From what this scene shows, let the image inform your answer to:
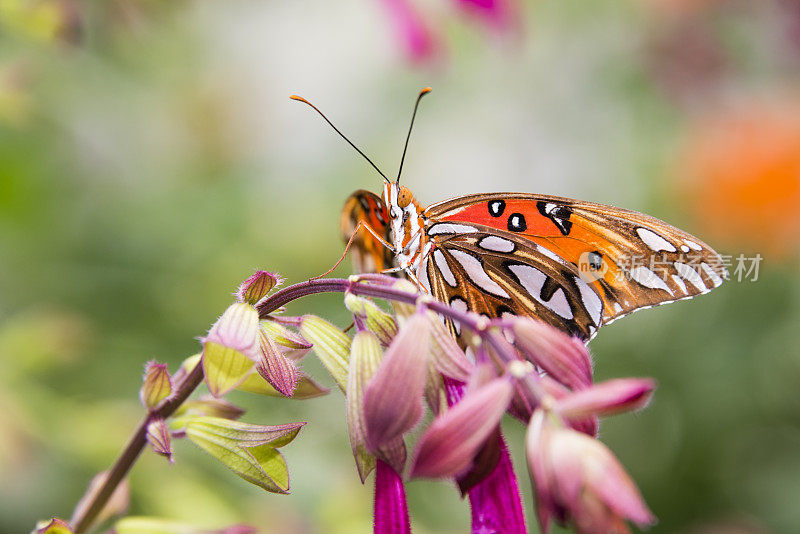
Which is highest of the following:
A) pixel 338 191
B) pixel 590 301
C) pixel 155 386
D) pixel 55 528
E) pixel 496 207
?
pixel 338 191

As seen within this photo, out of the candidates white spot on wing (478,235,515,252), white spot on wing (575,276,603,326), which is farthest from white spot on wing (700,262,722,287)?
white spot on wing (478,235,515,252)

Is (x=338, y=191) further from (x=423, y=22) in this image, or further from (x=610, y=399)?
(x=610, y=399)

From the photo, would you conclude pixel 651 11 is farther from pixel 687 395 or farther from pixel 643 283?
pixel 643 283

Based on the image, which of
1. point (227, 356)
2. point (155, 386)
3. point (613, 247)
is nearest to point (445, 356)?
point (227, 356)

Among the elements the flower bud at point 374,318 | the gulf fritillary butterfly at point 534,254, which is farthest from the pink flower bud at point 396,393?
the gulf fritillary butterfly at point 534,254

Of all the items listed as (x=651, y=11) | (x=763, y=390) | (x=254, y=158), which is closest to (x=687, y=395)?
(x=763, y=390)

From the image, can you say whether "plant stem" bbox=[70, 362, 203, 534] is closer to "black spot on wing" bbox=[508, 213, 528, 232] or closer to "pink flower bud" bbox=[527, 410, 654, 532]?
"pink flower bud" bbox=[527, 410, 654, 532]

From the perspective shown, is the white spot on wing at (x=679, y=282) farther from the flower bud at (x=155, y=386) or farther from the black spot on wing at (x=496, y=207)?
the flower bud at (x=155, y=386)
